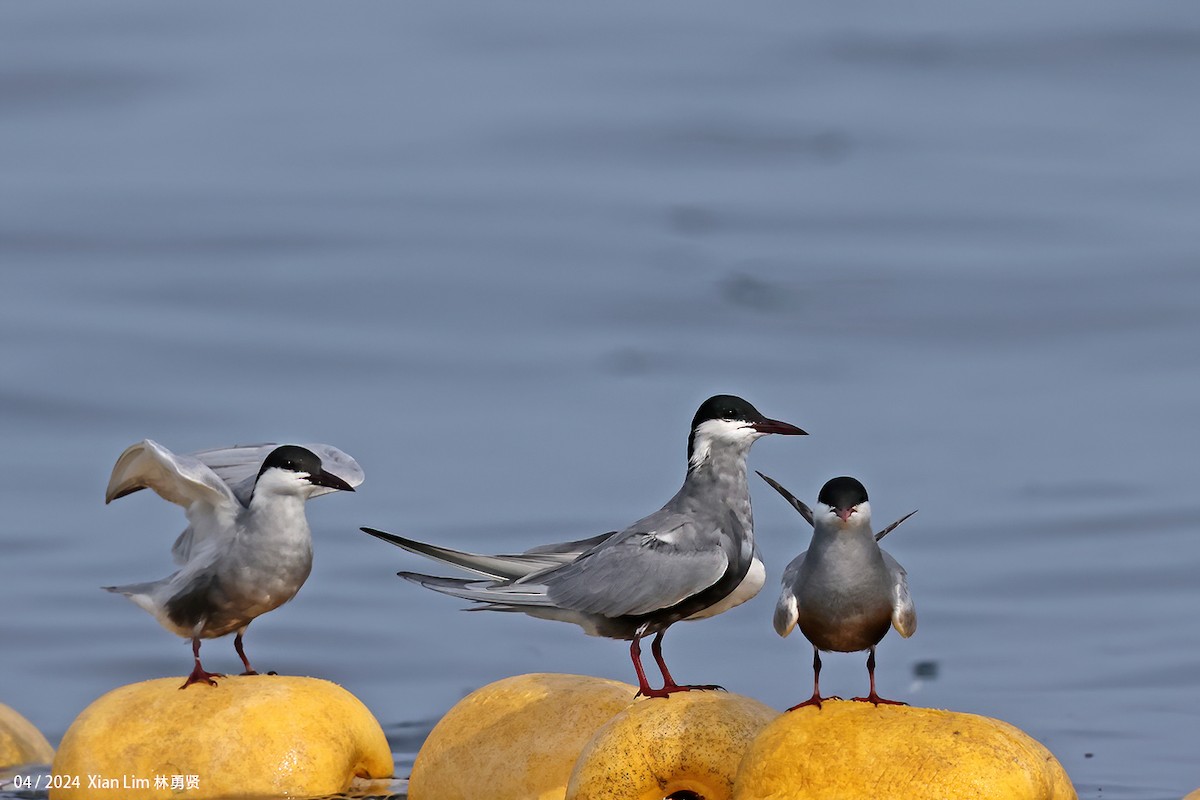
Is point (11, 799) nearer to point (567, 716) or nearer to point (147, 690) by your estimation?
point (147, 690)

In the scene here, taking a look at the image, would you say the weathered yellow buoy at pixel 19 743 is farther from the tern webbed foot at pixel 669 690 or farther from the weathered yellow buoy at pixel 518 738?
the tern webbed foot at pixel 669 690

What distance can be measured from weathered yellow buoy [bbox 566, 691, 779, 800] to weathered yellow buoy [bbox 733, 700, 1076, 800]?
17.6 inches

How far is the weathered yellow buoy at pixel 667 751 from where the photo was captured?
28.9 ft

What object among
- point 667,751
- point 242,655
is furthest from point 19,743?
point 667,751

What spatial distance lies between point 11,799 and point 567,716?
333cm

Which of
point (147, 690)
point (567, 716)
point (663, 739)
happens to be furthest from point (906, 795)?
point (147, 690)

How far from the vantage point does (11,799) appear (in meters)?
11.0

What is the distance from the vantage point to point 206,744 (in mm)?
10133

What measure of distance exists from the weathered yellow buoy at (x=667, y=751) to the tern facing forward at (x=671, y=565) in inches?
20.6

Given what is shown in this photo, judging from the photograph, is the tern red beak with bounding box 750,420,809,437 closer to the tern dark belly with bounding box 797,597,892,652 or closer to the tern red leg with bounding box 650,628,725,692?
the tern red leg with bounding box 650,628,725,692

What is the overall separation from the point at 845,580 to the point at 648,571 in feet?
5.28

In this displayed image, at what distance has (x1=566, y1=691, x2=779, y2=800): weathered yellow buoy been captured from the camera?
8812 mm

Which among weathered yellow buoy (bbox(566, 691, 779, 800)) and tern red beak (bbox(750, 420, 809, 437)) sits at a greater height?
tern red beak (bbox(750, 420, 809, 437))

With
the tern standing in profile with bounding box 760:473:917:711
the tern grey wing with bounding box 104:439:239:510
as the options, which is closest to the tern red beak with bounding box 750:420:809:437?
the tern standing in profile with bounding box 760:473:917:711
